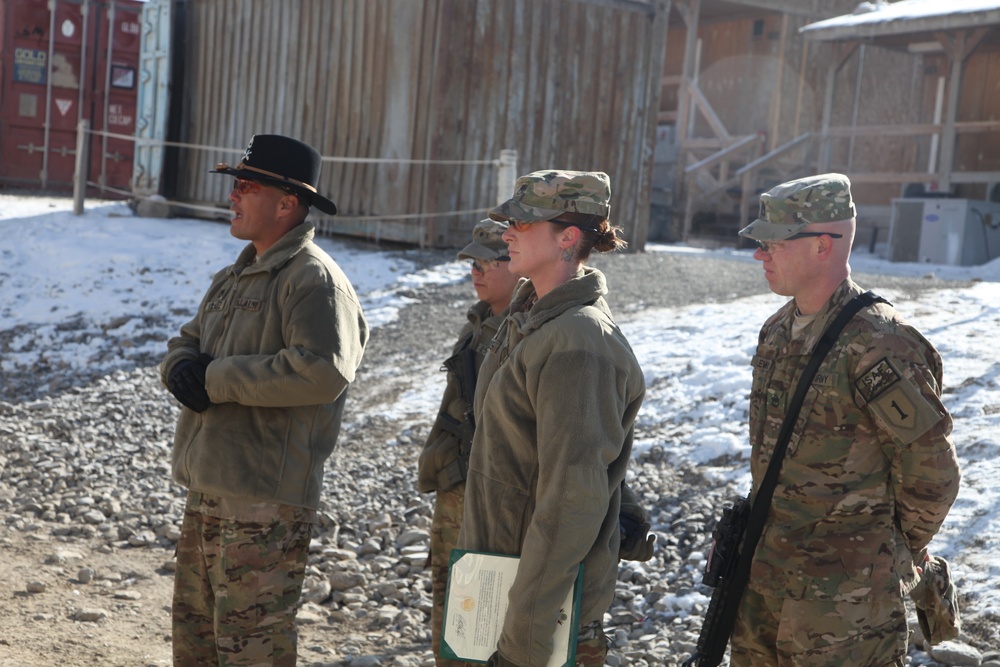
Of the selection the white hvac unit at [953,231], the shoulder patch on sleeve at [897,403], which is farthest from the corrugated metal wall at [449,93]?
the shoulder patch on sleeve at [897,403]

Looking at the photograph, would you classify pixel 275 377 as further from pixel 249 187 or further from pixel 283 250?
pixel 249 187

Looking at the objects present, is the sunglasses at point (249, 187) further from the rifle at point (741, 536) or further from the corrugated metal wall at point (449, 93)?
the corrugated metal wall at point (449, 93)

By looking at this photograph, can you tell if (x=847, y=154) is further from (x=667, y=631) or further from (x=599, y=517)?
(x=599, y=517)

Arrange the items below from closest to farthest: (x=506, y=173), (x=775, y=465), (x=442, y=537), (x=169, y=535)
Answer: (x=775, y=465), (x=442, y=537), (x=169, y=535), (x=506, y=173)

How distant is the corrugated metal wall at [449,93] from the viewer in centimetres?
1271

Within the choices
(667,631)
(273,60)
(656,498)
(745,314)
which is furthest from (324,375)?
(273,60)

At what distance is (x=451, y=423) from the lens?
13.6ft

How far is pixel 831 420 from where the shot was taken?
2.87m

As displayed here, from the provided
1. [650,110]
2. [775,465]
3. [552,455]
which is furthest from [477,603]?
[650,110]

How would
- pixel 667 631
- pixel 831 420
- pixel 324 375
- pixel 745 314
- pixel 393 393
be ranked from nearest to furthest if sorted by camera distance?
pixel 831 420, pixel 324 375, pixel 667 631, pixel 393 393, pixel 745 314

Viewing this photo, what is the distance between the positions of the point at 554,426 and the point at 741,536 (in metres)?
0.84

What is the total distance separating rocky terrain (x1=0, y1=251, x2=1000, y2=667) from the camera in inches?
185

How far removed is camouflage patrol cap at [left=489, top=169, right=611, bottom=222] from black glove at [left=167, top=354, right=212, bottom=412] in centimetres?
119

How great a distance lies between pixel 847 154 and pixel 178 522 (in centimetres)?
1519
